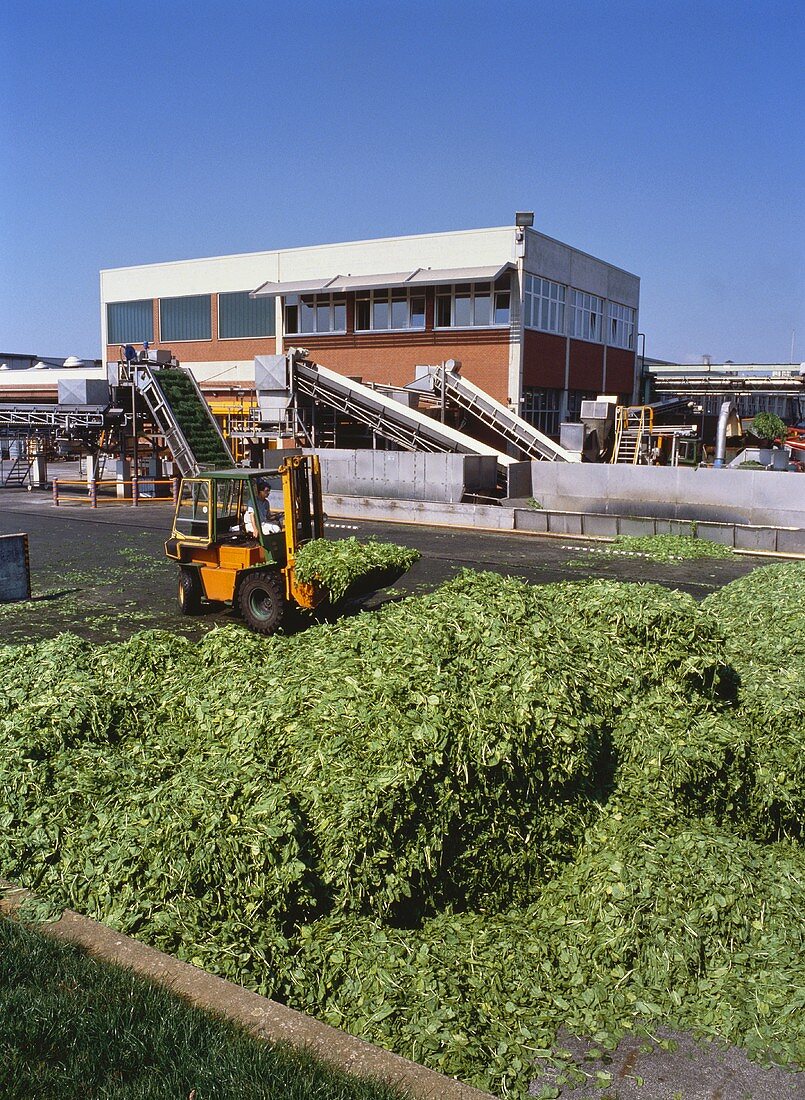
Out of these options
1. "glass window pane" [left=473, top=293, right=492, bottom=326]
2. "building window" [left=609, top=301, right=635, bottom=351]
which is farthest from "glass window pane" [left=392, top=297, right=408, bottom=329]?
"building window" [left=609, top=301, right=635, bottom=351]

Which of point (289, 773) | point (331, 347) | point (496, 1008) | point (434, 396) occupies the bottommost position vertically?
point (496, 1008)

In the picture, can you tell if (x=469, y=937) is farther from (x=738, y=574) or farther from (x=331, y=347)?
(x=331, y=347)

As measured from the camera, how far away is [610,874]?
5855 millimetres

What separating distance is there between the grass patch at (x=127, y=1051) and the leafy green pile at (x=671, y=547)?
18.1m

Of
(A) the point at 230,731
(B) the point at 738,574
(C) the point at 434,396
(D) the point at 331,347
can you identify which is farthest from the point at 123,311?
(A) the point at 230,731

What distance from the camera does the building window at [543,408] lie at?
3869 cm

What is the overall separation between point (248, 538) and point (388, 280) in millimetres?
26468

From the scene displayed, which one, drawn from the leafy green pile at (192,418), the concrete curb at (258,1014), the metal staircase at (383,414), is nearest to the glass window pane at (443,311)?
the metal staircase at (383,414)

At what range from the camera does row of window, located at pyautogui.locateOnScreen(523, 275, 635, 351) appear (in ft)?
125

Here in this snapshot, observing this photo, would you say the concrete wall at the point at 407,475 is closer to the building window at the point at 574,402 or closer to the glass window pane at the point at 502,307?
the glass window pane at the point at 502,307

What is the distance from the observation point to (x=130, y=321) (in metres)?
48.2

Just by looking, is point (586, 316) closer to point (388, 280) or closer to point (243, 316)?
point (388, 280)

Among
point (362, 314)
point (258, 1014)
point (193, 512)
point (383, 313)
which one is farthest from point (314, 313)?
point (258, 1014)

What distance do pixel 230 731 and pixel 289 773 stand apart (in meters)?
0.82
